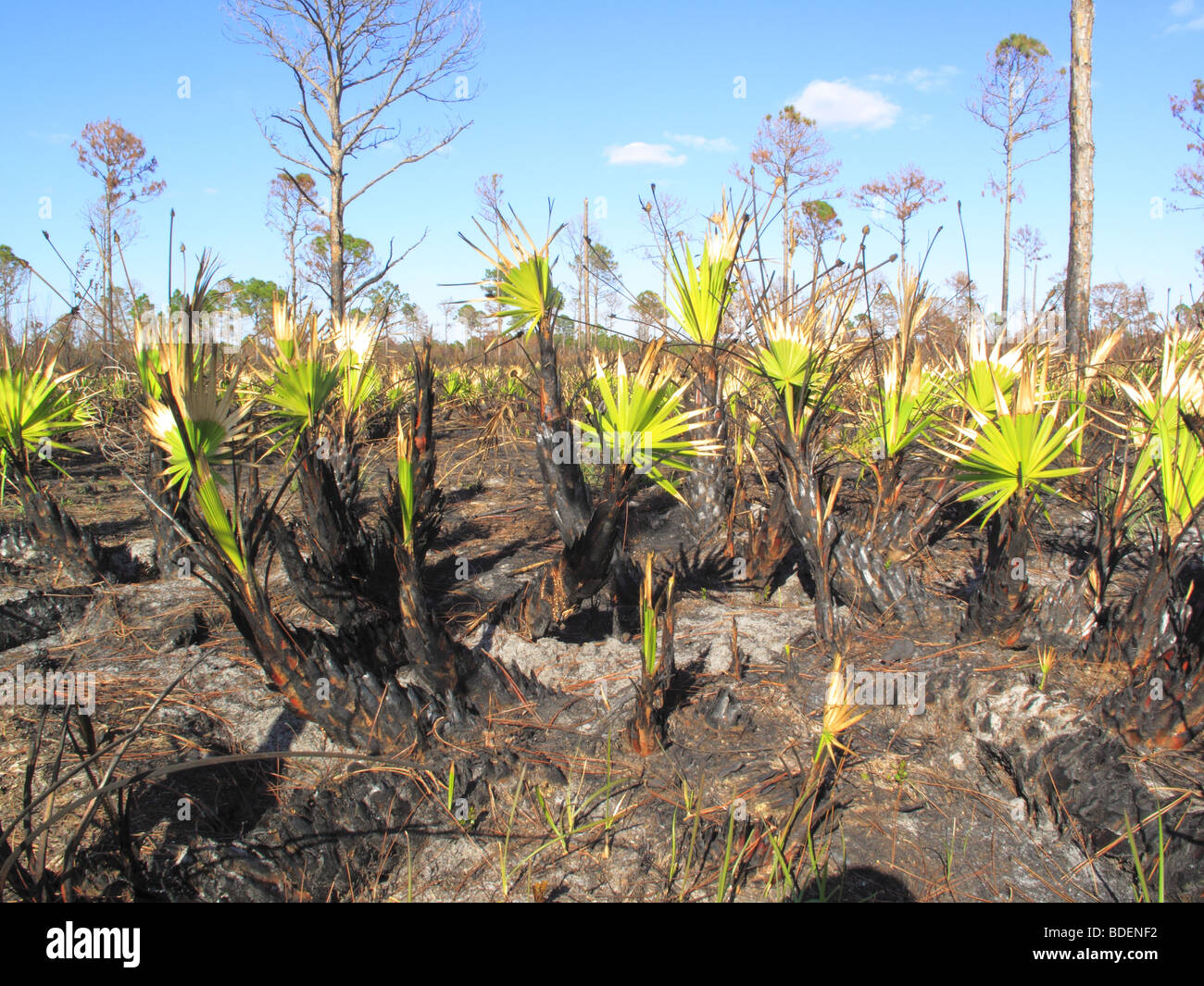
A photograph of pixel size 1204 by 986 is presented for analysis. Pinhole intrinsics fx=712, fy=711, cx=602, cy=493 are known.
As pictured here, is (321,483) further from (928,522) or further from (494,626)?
(928,522)

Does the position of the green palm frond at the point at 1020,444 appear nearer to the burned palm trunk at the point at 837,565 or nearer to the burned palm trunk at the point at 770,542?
the burned palm trunk at the point at 837,565

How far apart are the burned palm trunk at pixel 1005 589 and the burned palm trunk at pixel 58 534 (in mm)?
4603

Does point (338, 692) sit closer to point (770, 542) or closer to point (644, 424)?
point (644, 424)

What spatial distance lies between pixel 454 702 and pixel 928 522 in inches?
99.4

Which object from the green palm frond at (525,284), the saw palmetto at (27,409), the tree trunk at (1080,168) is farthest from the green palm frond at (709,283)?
the tree trunk at (1080,168)

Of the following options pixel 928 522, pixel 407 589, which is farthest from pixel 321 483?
pixel 928 522

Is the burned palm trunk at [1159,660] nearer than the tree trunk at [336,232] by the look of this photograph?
Yes

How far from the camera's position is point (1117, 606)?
298 centimetres

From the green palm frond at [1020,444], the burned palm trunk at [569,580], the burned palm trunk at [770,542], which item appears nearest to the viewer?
the green palm frond at [1020,444]

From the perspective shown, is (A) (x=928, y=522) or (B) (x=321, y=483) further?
(A) (x=928, y=522)

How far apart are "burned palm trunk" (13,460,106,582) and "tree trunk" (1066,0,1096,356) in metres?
9.51

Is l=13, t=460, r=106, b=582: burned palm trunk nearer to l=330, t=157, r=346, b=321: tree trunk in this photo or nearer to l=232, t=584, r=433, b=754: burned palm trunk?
l=232, t=584, r=433, b=754: burned palm trunk

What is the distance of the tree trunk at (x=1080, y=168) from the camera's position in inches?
326
